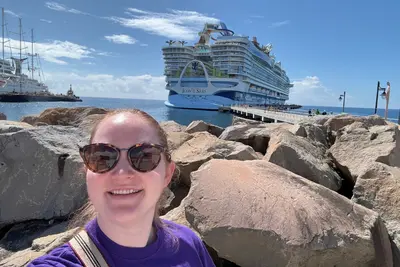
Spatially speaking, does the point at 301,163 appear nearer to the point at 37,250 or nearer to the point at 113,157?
the point at 37,250

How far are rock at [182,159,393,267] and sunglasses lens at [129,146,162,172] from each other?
1689mm

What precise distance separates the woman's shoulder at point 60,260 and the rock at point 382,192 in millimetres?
3387

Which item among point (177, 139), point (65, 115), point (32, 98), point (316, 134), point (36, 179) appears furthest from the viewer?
point (32, 98)

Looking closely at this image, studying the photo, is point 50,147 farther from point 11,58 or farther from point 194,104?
point 11,58

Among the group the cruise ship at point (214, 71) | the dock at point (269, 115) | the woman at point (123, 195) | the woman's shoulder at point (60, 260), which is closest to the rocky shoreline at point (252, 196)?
the woman at point (123, 195)

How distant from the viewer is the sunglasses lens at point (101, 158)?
1284 millimetres

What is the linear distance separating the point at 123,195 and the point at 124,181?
5cm

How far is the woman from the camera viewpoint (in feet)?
4.00

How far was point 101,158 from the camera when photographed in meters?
1.29

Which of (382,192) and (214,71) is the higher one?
(214,71)

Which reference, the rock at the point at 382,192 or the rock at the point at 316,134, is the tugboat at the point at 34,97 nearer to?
the rock at the point at 316,134

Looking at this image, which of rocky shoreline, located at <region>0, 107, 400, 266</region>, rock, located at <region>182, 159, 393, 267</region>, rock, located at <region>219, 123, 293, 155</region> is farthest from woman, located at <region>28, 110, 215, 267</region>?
rock, located at <region>219, 123, 293, 155</region>

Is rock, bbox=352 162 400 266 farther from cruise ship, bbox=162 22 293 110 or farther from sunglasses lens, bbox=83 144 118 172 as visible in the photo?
cruise ship, bbox=162 22 293 110

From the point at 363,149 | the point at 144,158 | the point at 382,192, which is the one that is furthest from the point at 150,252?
the point at 363,149
